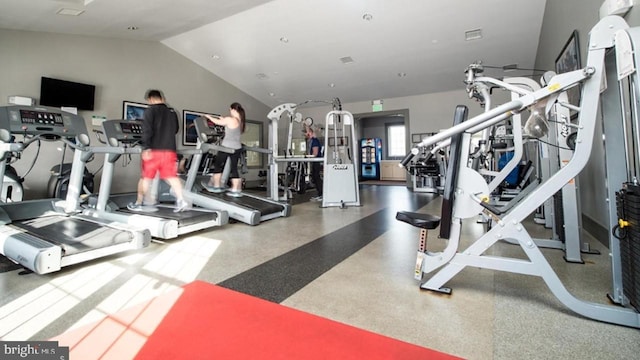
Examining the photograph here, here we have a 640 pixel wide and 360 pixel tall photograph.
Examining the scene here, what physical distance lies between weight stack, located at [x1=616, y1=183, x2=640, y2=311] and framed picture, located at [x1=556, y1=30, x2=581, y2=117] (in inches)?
92.7

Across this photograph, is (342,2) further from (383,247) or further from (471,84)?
(383,247)

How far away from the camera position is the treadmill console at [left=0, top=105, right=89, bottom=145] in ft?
8.57

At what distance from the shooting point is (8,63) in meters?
4.74

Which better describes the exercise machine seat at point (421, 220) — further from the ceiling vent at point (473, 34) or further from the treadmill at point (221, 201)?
the ceiling vent at point (473, 34)

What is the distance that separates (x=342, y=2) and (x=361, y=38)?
3.75 ft

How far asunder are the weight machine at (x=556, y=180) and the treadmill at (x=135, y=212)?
7.71ft

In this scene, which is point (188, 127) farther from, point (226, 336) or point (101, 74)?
point (226, 336)

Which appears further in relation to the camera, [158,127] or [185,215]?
[158,127]

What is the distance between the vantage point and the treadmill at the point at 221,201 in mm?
3531

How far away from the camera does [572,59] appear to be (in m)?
3.33

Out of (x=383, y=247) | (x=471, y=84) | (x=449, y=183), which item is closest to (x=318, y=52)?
(x=471, y=84)

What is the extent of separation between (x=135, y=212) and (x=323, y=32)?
16.0 ft

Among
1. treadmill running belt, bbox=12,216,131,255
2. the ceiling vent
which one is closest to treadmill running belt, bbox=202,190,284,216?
treadmill running belt, bbox=12,216,131,255

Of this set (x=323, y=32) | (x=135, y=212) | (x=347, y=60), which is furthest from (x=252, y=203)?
(x=347, y=60)
